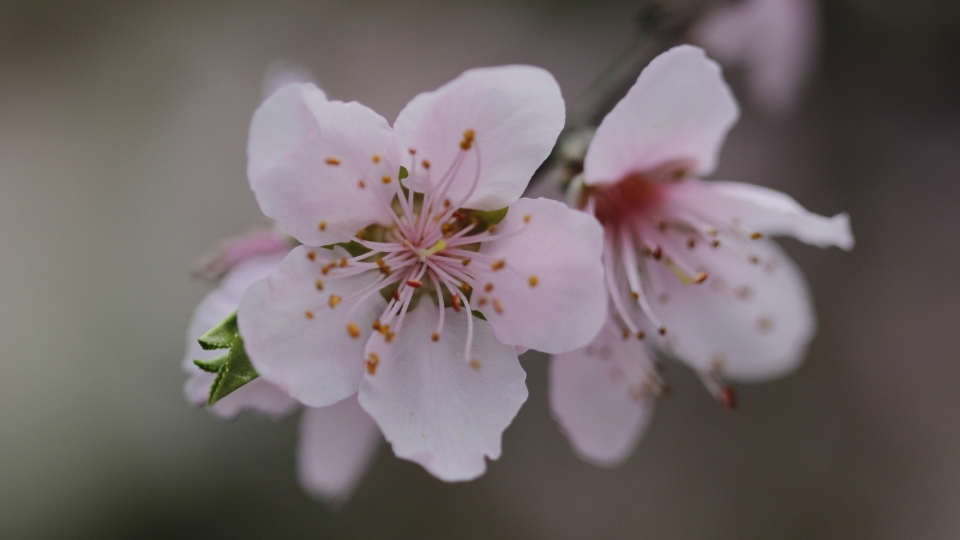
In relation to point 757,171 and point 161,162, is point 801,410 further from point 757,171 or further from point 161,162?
point 161,162

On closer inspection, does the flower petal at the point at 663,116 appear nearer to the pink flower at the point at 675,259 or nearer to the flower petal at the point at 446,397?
the pink flower at the point at 675,259

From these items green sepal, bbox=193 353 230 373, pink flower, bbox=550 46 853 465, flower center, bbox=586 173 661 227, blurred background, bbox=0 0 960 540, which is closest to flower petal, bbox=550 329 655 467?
pink flower, bbox=550 46 853 465

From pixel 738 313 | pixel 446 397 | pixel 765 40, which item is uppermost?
pixel 446 397

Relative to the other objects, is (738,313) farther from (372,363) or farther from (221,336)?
(221,336)

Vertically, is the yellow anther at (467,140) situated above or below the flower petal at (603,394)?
above

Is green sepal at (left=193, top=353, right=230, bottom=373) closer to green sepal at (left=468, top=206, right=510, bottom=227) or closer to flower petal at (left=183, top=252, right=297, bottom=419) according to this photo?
flower petal at (left=183, top=252, right=297, bottom=419)

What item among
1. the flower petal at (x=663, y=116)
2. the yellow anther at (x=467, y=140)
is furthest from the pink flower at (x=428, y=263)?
the flower petal at (x=663, y=116)

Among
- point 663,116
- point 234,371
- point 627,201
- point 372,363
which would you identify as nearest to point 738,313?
point 627,201

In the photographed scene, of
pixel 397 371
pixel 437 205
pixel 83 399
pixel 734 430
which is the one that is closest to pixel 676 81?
pixel 437 205
